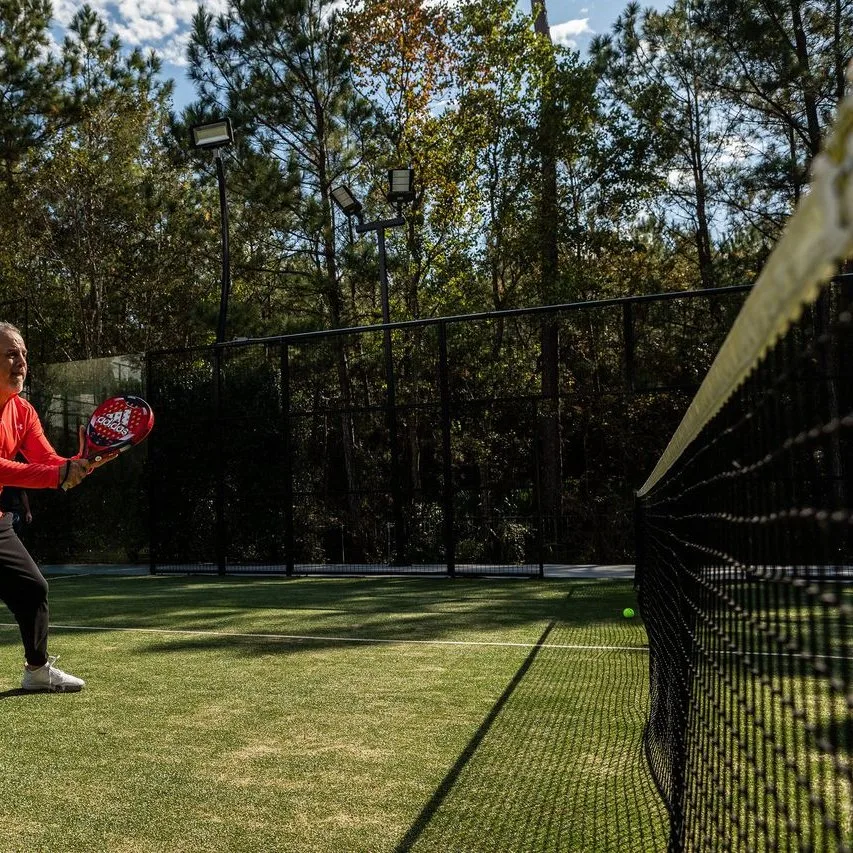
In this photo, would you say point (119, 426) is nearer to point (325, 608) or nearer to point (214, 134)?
point (325, 608)

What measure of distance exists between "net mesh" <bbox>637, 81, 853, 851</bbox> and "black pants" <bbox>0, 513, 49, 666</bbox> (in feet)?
9.94

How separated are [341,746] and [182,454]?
10.00 m

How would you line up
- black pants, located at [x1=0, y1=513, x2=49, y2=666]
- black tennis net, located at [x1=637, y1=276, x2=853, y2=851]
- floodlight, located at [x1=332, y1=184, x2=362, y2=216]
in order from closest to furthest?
black tennis net, located at [x1=637, y1=276, x2=853, y2=851] < black pants, located at [x1=0, y1=513, x2=49, y2=666] < floodlight, located at [x1=332, y1=184, x2=362, y2=216]

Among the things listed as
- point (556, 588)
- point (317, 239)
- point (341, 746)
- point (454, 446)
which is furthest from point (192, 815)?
point (317, 239)

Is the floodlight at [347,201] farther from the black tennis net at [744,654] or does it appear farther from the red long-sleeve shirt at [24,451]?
the red long-sleeve shirt at [24,451]

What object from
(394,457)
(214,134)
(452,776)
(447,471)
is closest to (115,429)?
(452,776)

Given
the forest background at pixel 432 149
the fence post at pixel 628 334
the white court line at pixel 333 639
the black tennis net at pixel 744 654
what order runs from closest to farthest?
the black tennis net at pixel 744 654
the white court line at pixel 333 639
the fence post at pixel 628 334
the forest background at pixel 432 149

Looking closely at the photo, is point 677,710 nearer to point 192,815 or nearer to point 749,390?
point 749,390

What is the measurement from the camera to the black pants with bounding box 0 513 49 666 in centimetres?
470

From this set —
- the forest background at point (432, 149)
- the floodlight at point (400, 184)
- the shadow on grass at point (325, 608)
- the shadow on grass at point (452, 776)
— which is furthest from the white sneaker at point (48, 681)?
the forest background at point (432, 149)

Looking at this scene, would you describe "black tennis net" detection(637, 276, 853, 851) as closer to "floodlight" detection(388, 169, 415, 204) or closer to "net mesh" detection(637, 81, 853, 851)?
"net mesh" detection(637, 81, 853, 851)

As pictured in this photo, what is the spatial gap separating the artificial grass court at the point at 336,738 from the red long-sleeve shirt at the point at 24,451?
1.16m

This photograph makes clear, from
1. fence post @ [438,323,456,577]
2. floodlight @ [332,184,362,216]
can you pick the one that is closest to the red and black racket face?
fence post @ [438,323,456,577]

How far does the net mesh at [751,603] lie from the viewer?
108 cm
